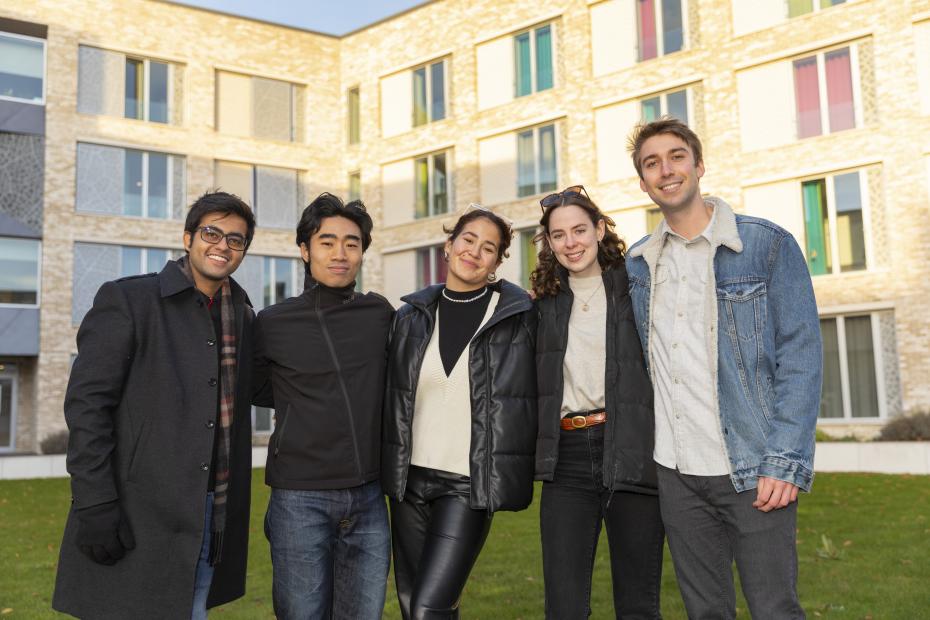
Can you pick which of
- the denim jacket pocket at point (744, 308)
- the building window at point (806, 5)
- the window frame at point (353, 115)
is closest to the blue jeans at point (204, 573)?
the denim jacket pocket at point (744, 308)

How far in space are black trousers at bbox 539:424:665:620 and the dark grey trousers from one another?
0.75 ft

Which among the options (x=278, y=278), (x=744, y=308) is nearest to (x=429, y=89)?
(x=278, y=278)

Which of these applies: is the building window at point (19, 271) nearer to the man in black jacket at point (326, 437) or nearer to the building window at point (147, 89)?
the building window at point (147, 89)

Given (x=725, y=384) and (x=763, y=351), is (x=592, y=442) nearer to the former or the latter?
(x=725, y=384)

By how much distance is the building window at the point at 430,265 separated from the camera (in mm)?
28703

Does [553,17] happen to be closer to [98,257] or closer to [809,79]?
[809,79]

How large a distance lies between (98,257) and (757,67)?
2090 centimetres

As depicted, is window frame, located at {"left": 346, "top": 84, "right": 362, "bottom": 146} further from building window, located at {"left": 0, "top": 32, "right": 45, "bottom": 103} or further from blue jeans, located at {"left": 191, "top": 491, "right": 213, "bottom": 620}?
blue jeans, located at {"left": 191, "top": 491, "right": 213, "bottom": 620}

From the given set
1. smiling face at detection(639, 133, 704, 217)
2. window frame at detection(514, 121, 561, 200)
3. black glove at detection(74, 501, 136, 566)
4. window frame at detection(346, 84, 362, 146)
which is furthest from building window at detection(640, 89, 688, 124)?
black glove at detection(74, 501, 136, 566)

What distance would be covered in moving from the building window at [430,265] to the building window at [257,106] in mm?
6992

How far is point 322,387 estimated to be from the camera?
4.00 metres

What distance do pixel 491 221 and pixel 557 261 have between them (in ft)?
1.29

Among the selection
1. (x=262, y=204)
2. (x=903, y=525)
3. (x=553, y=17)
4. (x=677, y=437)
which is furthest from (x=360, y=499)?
(x=262, y=204)

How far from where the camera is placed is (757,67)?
22.5 m
